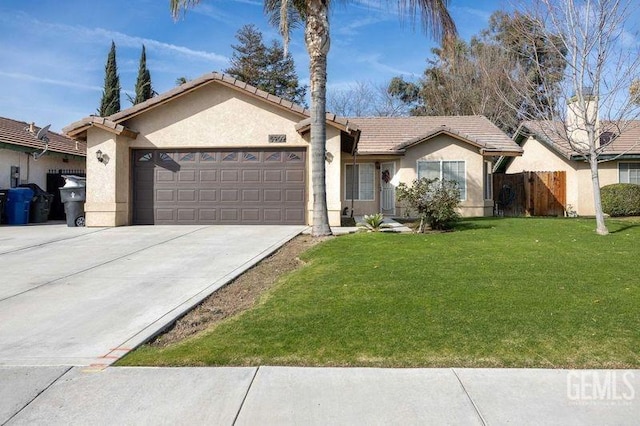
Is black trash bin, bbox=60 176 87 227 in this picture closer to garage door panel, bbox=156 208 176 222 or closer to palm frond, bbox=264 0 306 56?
garage door panel, bbox=156 208 176 222

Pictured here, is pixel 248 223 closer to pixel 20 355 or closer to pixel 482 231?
pixel 482 231

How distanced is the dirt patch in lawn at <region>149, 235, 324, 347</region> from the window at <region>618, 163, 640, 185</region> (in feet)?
57.6

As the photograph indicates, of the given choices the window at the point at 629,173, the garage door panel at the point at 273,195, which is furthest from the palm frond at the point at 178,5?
the window at the point at 629,173

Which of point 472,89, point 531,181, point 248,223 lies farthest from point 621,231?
point 472,89

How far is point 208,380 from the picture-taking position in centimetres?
396

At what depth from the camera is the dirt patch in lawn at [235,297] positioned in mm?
5348

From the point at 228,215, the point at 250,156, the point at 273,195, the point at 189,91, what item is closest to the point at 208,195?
the point at 228,215

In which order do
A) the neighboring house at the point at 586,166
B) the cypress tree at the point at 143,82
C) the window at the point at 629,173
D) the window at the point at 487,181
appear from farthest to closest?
the cypress tree at the point at 143,82, the window at the point at 629,173, the neighboring house at the point at 586,166, the window at the point at 487,181

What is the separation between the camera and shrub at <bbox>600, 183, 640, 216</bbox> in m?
19.1

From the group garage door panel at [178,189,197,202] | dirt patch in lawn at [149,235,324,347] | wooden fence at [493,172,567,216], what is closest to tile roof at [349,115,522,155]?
wooden fence at [493,172,567,216]

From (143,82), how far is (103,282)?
34.5m

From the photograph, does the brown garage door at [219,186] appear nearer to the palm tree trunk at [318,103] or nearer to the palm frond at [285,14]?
the palm tree trunk at [318,103]

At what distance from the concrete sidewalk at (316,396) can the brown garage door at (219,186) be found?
430 inches

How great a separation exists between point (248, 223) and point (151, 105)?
15.7ft
